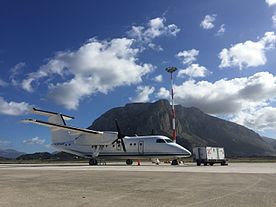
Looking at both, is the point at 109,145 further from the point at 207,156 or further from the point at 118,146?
the point at 207,156

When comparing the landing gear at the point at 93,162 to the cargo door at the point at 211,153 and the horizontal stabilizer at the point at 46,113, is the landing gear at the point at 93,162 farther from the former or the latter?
the cargo door at the point at 211,153

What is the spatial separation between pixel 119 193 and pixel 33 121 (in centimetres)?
3393

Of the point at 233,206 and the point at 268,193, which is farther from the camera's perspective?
the point at 268,193

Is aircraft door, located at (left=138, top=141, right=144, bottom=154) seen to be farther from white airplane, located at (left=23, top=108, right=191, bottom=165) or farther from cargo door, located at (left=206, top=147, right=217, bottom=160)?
cargo door, located at (left=206, top=147, right=217, bottom=160)

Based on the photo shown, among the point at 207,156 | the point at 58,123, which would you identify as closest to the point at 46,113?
the point at 58,123

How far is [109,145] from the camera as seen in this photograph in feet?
167

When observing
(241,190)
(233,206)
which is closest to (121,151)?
(241,190)

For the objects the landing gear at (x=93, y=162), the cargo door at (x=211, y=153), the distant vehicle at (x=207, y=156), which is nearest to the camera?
the distant vehicle at (x=207, y=156)

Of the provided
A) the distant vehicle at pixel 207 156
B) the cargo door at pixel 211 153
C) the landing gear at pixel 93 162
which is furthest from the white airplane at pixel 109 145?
the cargo door at pixel 211 153

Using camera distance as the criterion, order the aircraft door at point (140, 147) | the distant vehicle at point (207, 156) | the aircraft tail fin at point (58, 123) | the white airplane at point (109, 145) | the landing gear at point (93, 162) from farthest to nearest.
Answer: the aircraft tail fin at point (58, 123)
the landing gear at point (93, 162)
the aircraft door at point (140, 147)
the distant vehicle at point (207, 156)
the white airplane at point (109, 145)

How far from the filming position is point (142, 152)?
159 ft

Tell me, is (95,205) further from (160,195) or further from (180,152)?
(180,152)

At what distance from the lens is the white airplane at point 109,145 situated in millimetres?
46812

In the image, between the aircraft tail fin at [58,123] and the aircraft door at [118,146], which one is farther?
the aircraft tail fin at [58,123]
